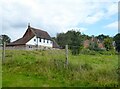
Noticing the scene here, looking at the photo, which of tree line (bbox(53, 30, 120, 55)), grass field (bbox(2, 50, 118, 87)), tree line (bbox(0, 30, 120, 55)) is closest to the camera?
grass field (bbox(2, 50, 118, 87))

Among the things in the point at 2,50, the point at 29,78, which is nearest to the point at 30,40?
the point at 2,50

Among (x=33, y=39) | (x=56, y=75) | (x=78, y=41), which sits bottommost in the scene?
(x=56, y=75)

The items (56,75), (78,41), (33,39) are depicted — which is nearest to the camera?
(56,75)

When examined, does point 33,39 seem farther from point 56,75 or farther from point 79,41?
point 56,75

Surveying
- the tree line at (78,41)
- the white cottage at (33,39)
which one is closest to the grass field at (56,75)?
the tree line at (78,41)

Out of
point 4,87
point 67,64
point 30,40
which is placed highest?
point 30,40

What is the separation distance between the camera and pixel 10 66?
1270 cm

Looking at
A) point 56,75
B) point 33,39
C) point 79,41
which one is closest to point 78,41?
point 79,41

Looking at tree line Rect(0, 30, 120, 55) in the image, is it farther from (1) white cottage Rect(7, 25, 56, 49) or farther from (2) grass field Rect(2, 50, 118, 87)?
(1) white cottage Rect(7, 25, 56, 49)

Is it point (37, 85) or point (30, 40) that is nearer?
point (37, 85)

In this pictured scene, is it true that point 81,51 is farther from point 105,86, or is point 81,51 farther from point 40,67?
point 105,86

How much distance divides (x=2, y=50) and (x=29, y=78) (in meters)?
4.68

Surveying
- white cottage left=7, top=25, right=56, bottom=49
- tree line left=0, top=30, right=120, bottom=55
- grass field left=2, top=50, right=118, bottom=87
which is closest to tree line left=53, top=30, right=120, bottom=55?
tree line left=0, top=30, right=120, bottom=55

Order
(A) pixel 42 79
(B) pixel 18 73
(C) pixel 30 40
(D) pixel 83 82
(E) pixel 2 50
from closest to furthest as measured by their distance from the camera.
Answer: (D) pixel 83 82
(A) pixel 42 79
(B) pixel 18 73
(E) pixel 2 50
(C) pixel 30 40
